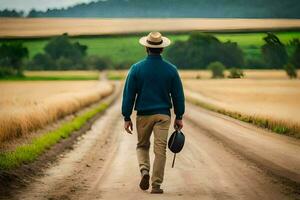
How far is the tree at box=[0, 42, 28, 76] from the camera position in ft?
301

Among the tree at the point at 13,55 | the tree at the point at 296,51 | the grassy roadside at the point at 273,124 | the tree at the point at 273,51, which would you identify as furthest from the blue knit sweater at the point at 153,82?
the tree at the point at 13,55

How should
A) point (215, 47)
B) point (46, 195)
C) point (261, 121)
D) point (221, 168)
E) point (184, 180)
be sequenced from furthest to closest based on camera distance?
1. point (215, 47)
2. point (261, 121)
3. point (221, 168)
4. point (184, 180)
5. point (46, 195)

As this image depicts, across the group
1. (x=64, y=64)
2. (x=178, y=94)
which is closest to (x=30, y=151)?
(x=178, y=94)

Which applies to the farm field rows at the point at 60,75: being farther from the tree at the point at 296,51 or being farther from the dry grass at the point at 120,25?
the tree at the point at 296,51

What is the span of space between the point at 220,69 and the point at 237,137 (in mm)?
44393

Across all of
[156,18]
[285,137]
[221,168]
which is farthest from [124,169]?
[156,18]

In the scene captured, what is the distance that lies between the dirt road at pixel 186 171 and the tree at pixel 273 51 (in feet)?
18.2

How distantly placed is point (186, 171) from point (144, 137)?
84.1 inches

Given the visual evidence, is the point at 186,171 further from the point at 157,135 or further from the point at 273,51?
the point at 273,51

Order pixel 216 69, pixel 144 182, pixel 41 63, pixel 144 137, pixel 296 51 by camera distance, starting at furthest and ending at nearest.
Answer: pixel 41 63 < pixel 216 69 < pixel 296 51 < pixel 144 137 < pixel 144 182

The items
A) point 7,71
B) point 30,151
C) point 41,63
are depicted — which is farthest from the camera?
point 41,63

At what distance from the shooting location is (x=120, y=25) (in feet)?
123

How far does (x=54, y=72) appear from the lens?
99062mm

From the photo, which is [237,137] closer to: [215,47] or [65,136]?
[65,136]
